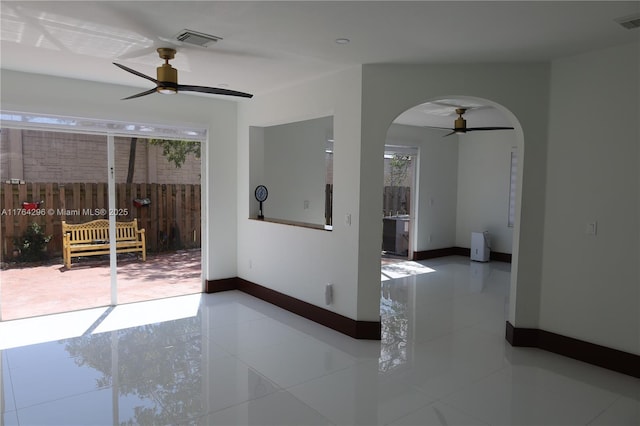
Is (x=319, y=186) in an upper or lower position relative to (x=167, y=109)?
lower

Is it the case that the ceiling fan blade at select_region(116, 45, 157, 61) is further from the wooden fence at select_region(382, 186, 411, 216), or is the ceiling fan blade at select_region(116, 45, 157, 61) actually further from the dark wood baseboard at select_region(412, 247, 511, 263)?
the dark wood baseboard at select_region(412, 247, 511, 263)

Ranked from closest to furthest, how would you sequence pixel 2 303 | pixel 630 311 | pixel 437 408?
pixel 437 408, pixel 630 311, pixel 2 303

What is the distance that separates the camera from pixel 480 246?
26.8 ft

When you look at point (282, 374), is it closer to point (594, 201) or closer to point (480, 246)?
point (594, 201)

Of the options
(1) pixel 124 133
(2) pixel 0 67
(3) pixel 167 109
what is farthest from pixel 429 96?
(2) pixel 0 67

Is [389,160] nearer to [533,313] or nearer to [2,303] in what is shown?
[533,313]

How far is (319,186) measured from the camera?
6.87 meters

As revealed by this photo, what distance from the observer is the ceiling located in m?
2.72

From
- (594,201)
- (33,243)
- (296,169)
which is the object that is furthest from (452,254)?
(33,243)

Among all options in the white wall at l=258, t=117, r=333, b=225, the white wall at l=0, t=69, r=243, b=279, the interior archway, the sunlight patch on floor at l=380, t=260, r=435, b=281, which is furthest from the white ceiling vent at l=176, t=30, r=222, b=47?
the sunlight patch on floor at l=380, t=260, r=435, b=281

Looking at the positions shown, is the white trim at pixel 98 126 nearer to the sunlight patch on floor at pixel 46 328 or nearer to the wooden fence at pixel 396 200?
the sunlight patch on floor at pixel 46 328

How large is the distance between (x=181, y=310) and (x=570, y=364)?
4.04 metres

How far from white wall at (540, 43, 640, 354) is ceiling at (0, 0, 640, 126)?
0.31 m

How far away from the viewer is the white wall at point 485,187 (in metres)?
8.16
